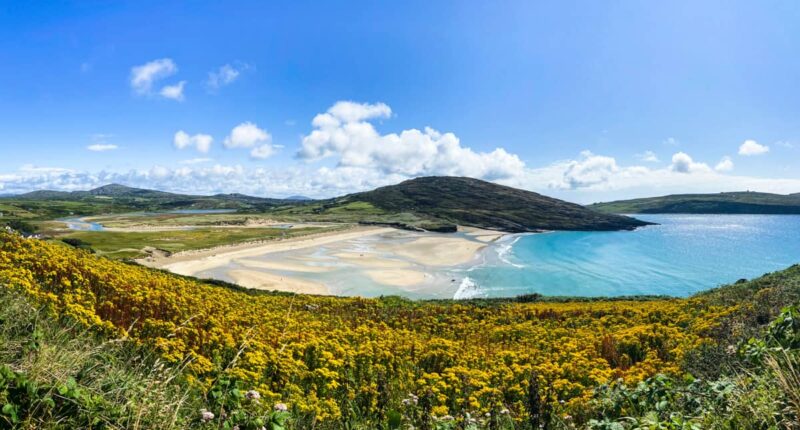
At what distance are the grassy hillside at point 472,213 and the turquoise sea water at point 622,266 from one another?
41710 millimetres

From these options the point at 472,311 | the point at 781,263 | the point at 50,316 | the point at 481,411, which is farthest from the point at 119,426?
the point at 781,263

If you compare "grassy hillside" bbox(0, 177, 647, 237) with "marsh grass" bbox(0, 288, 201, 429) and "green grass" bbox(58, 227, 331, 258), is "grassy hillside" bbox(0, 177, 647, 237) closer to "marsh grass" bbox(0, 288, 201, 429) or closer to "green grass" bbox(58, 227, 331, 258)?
"green grass" bbox(58, 227, 331, 258)

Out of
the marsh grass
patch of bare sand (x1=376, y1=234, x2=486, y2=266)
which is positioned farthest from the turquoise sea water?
the marsh grass

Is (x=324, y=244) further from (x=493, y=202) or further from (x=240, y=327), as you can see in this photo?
(x=493, y=202)

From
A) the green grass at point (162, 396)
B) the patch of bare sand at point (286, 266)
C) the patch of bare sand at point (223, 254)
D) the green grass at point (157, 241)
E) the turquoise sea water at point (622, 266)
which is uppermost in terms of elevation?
the green grass at point (162, 396)

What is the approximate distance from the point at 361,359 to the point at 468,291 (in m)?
35.7

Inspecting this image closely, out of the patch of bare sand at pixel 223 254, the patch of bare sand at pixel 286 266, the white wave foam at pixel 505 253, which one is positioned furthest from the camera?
the white wave foam at pixel 505 253

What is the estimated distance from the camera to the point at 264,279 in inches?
1743

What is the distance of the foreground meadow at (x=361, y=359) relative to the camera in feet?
15.0

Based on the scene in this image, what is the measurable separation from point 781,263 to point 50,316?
95.5 metres

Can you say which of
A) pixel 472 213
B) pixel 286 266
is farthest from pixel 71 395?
pixel 472 213

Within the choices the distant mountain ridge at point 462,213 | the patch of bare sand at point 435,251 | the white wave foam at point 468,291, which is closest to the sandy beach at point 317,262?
the patch of bare sand at point 435,251

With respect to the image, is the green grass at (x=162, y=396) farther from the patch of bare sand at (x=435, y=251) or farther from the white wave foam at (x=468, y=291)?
the patch of bare sand at (x=435, y=251)

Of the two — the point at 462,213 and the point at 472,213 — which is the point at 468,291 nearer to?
the point at 462,213
